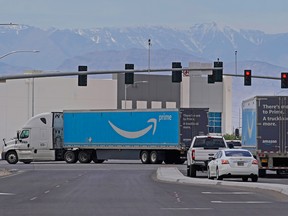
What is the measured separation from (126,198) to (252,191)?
581 cm

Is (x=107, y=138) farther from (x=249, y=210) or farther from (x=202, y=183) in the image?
(x=249, y=210)

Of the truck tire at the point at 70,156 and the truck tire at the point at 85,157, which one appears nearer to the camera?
the truck tire at the point at 85,157

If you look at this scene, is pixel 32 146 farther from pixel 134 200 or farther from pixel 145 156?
pixel 134 200

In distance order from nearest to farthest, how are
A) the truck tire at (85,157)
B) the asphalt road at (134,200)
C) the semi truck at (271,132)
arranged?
the asphalt road at (134,200) < the semi truck at (271,132) < the truck tire at (85,157)

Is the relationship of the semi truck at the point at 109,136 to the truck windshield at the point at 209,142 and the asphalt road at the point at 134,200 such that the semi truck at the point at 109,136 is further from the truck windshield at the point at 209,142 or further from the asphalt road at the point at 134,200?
the asphalt road at the point at 134,200

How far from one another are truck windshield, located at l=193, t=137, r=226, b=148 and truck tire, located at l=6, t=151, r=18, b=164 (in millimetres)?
27406

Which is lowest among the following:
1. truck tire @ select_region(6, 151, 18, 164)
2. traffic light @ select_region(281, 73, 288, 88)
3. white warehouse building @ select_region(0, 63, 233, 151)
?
truck tire @ select_region(6, 151, 18, 164)

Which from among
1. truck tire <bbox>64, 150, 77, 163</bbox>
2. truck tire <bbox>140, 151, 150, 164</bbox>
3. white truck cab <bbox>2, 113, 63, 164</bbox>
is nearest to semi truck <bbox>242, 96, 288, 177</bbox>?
truck tire <bbox>140, 151, 150, 164</bbox>

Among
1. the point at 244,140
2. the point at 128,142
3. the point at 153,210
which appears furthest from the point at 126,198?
the point at 128,142

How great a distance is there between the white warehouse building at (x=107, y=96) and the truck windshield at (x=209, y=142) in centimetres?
7742

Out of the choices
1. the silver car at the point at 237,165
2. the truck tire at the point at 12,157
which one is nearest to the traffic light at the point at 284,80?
the silver car at the point at 237,165

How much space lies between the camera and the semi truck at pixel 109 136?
6391 cm

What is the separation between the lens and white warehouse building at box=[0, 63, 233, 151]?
12650cm

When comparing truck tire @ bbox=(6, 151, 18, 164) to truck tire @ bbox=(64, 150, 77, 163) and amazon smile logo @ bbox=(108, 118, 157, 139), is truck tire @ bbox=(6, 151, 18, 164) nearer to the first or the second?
truck tire @ bbox=(64, 150, 77, 163)
